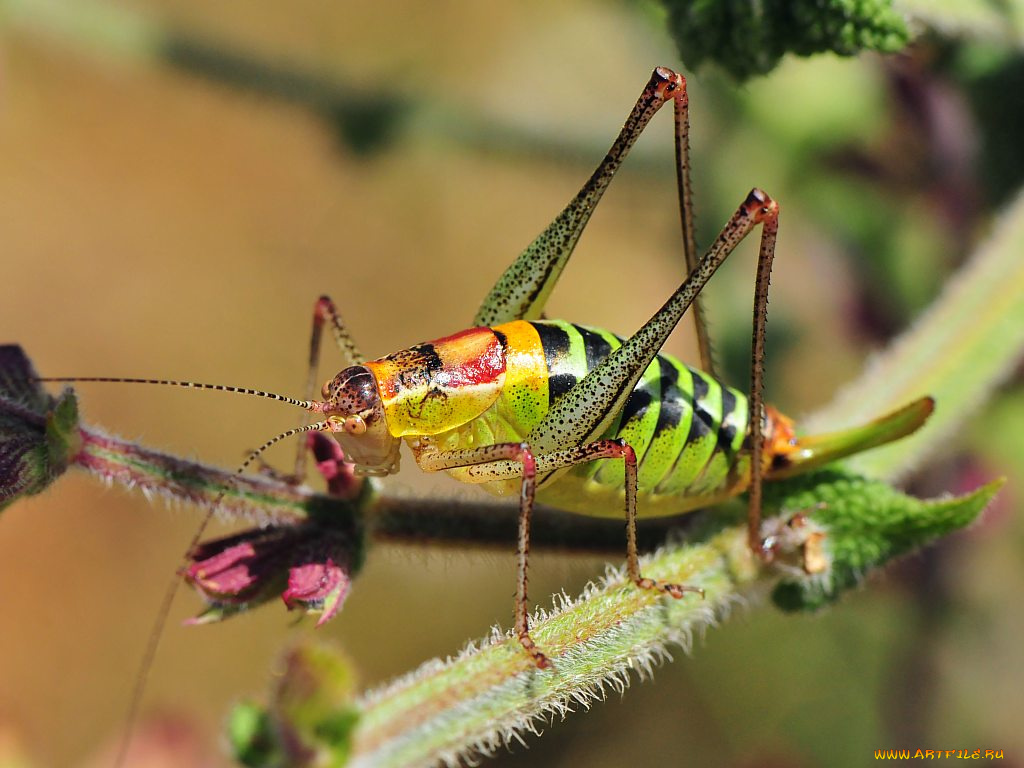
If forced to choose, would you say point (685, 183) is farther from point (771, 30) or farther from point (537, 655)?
point (537, 655)

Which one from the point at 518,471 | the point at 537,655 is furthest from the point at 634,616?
the point at 518,471

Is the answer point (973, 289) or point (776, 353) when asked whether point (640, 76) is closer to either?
point (776, 353)

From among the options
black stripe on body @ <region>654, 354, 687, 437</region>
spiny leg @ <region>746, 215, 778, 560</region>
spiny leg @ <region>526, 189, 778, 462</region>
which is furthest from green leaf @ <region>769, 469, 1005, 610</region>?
spiny leg @ <region>526, 189, 778, 462</region>

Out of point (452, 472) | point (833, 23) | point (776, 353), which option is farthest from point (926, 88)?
point (452, 472)

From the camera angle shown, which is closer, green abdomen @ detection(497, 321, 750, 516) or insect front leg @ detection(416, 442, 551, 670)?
insect front leg @ detection(416, 442, 551, 670)

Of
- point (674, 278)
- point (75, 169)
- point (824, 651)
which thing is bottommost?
point (824, 651)

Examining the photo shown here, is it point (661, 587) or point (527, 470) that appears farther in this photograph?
point (527, 470)

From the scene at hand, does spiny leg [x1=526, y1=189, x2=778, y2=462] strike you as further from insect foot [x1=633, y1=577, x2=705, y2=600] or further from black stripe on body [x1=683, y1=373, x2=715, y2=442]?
insect foot [x1=633, y1=577, x2=705, y2=600]
